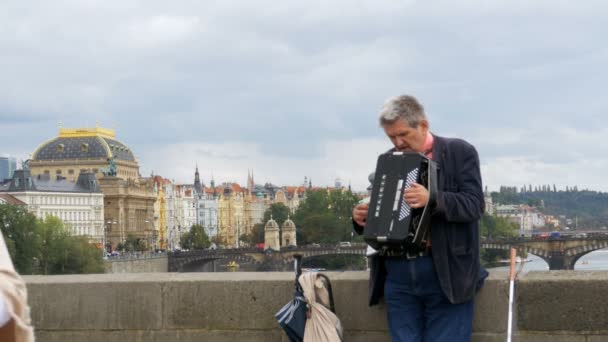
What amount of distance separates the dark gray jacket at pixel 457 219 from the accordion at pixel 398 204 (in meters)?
0.10

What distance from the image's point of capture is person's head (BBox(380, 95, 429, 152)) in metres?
5.03

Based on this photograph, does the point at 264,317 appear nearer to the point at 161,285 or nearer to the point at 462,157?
the point at 161,285

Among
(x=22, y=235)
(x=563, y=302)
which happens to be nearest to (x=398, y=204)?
(x=563, y=302)

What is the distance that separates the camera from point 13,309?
2.74 meters

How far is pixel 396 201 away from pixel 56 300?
294 cm

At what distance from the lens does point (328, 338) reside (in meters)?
5.86

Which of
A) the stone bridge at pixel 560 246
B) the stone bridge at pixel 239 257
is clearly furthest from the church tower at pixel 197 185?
the stone bridge at pixel 560 246

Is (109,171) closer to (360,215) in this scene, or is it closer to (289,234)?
(289,234)

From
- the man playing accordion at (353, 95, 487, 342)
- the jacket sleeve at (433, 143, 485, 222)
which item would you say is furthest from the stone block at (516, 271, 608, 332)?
the jacket sleeve at (433, 143, 485, 222)

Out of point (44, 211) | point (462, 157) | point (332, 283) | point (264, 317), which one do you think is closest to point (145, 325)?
point (264, 317)

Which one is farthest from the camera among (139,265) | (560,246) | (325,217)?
(325,217)

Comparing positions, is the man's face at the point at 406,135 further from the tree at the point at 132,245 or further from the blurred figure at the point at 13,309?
the tree at the point at 132,245

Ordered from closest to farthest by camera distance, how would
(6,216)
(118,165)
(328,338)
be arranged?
(328,338), (6,216), (118,165)

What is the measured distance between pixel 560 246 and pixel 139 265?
3287 cm
